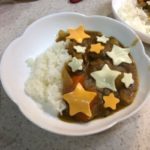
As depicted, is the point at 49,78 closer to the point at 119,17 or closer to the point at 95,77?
the point at 95,77

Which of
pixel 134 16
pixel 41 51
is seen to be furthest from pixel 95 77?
pixel 134 16

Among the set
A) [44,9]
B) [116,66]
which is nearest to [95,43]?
[116,66]

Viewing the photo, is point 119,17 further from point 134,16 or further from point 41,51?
point 41,51

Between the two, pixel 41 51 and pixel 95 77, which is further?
pixel 41 51

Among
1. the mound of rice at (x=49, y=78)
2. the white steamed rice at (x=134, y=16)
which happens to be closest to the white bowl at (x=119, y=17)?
the white steamed rice at (x=134, y=16)

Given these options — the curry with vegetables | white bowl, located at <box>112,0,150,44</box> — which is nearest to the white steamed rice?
white bowl, located at <box>112,0,150,44</box>

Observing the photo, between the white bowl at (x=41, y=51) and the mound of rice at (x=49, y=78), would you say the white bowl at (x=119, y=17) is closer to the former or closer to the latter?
the white bowl at (x=41, y=51)

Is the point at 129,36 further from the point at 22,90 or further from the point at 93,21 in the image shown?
the point at 22,90
